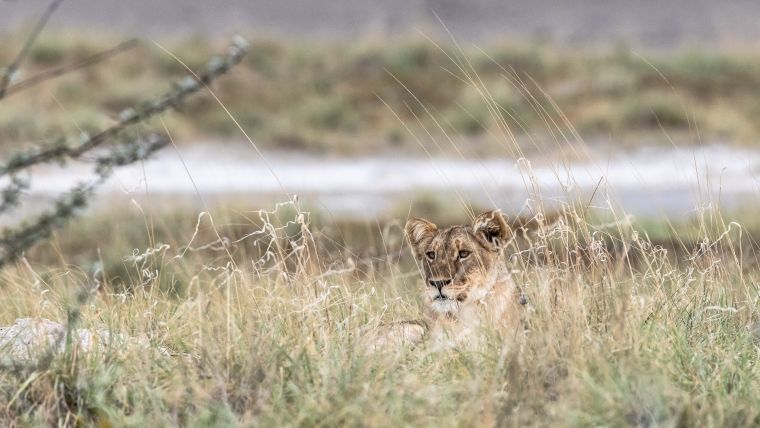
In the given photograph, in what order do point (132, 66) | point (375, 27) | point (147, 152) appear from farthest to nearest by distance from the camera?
point (375, 27) < point (132, 66) < point (147, 152)

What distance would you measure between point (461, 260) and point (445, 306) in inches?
8.8

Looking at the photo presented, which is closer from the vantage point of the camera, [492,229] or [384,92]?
[492,229]

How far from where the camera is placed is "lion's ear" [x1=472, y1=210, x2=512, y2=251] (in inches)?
219

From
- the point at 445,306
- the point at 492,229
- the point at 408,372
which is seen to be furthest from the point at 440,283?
the point at 408,372

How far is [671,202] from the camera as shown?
1546 centimetres

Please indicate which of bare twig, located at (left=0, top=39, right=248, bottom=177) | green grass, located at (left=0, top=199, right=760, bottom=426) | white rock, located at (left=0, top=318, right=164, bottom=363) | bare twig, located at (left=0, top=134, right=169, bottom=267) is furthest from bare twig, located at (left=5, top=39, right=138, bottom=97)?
green grass, located at (left=0, top=199, right=760, bottom=426)

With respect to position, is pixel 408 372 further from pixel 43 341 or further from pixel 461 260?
pixel 43 341

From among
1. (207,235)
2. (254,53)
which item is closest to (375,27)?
(254,53)

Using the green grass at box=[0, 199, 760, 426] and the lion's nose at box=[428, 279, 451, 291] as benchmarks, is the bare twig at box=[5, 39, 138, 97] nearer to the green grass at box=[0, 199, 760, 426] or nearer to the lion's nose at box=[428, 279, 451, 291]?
the green grass at box=[0, 199, 760, 426]

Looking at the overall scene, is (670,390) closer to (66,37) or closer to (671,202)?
(671,202)

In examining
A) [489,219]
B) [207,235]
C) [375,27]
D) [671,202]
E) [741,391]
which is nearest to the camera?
[741,391]

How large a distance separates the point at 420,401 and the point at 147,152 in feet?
3.85

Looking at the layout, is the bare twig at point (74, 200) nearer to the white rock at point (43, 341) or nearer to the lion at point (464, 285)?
the white rock at point (43, 341)

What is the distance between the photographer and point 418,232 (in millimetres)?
5824
